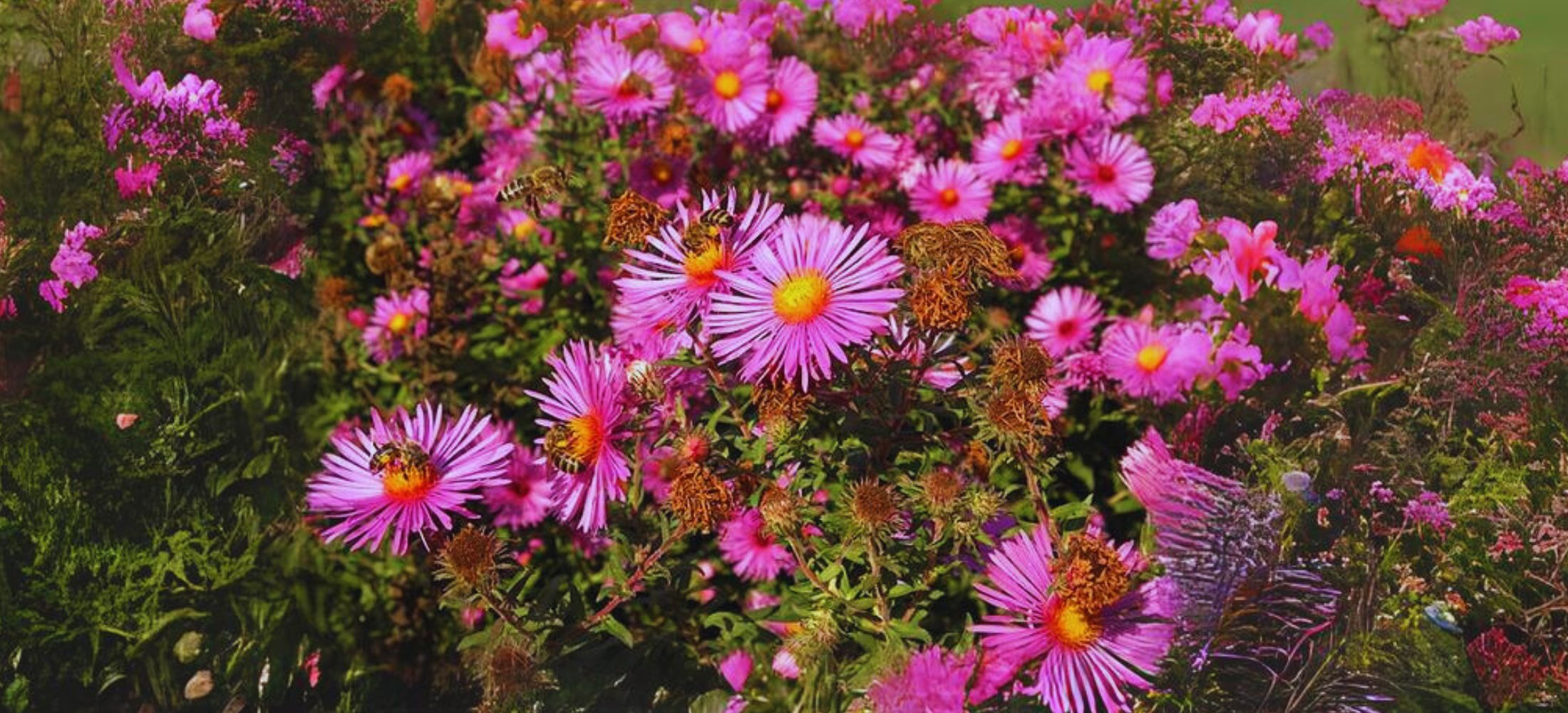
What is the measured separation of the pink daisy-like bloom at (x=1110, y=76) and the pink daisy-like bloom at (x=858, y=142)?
36 centimetres

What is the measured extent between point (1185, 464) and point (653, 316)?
0.76 meters

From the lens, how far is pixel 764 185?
94.7 inches

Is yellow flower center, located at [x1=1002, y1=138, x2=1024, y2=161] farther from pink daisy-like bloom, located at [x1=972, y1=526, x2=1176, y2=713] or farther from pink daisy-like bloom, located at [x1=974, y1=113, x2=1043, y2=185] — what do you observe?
pink daisy-like bloom, located at [x1=972, y1=526, x2=1176, y2=713]

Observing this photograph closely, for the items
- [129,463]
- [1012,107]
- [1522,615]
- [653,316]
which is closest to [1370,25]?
[1012,107]

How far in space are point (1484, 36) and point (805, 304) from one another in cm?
145

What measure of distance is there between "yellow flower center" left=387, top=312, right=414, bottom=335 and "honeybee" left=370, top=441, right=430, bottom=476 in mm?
1003

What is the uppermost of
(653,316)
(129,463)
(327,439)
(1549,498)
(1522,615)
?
(327,439)

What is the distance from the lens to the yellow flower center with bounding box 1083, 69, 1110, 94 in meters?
2.29

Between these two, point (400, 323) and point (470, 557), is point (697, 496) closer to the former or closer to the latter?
point (470, 557)

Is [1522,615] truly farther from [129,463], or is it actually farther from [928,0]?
[129,463]

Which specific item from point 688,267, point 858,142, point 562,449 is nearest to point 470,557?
point 562,449

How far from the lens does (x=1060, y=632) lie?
1257 mm

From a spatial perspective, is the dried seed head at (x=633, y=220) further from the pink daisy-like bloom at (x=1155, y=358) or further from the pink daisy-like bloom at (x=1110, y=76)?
the pink daisy-like bloom at (x=1110, y=76)

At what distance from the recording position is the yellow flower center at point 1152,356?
1.91 m
